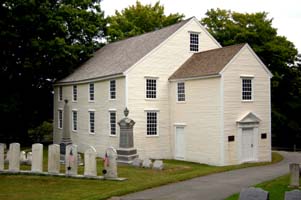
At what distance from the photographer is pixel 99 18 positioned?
4419 cm

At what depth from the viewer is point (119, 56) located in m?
35.5

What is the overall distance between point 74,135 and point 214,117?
1458 cm

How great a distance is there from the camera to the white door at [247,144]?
28859 mm

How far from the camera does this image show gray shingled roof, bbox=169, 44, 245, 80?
28719 millimetres

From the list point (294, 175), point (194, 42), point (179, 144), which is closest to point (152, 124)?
point (179, 144)

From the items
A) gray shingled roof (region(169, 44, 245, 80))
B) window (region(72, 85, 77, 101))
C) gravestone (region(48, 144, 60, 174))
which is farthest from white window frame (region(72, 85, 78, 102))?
gravestone (region(48, 144, 60, 174))

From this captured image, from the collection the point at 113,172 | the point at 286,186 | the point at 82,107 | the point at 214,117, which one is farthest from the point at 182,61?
the point at 286,186

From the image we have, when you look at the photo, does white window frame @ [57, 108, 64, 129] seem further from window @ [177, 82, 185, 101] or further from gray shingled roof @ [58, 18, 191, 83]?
window @ [177, 82, 185, 101]

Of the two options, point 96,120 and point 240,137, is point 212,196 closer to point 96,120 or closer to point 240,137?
point 240,137

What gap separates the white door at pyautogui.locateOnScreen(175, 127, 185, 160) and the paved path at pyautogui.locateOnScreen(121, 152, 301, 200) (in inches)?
300

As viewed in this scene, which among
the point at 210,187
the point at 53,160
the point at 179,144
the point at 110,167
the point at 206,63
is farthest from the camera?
the point at 179,144

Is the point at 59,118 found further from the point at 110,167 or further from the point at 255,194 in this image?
the point at 255,194

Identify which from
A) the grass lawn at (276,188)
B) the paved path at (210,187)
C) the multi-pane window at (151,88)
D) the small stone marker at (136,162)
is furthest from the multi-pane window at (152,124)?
the grass lawn at (276,188)

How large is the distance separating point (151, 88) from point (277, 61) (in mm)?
19357
